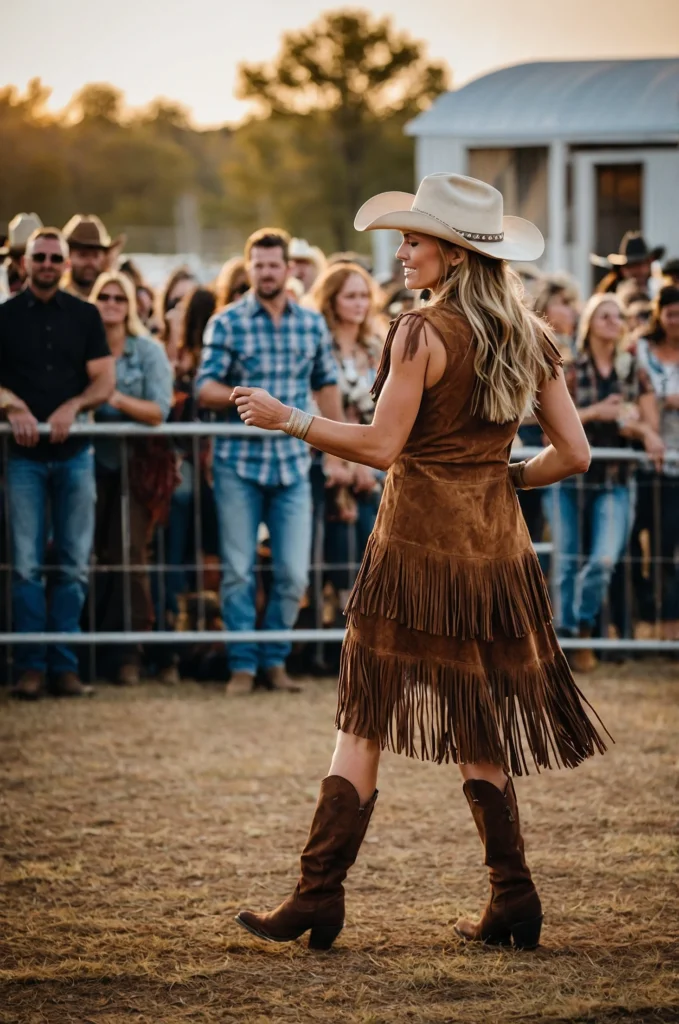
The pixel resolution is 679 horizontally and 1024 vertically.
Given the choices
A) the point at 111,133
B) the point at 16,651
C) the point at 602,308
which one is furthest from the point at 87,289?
the point at 111,133

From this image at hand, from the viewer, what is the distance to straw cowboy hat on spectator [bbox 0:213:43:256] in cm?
920

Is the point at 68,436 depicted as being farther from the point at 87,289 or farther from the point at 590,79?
the point at 590,79

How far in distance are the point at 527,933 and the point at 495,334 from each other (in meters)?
1.63

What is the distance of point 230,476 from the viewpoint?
754cm

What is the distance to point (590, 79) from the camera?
18828 millimetres

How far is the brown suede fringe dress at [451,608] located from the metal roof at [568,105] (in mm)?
14307

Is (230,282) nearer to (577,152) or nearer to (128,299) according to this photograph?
(128,299)

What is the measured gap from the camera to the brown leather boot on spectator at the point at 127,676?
306 inches

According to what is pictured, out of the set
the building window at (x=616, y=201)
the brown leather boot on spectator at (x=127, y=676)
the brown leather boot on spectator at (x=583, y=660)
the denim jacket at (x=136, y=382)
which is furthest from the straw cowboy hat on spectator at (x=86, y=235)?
the building window at (x=616, y=201)

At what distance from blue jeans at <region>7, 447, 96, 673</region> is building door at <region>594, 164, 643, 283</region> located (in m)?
11.4

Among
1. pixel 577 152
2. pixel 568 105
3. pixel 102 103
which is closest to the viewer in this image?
pixel 577 152

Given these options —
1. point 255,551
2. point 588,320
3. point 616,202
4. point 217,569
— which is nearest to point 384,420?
point 255,551

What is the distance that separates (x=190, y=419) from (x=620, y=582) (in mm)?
2627

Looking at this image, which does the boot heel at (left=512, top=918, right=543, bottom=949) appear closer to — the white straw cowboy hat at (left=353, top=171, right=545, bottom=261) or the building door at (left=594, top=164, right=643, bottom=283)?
the white straw cowboy hat at (left=353, top=171, right=545, bottom=261)
